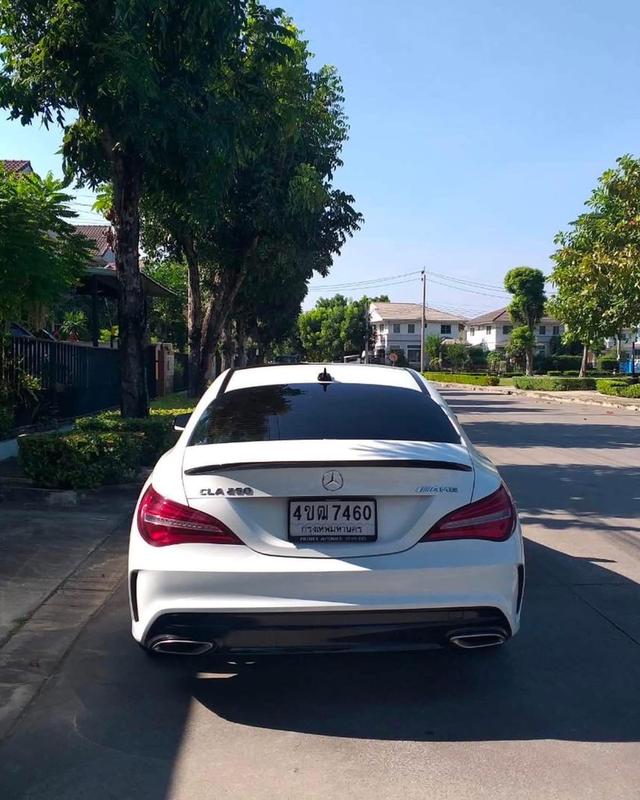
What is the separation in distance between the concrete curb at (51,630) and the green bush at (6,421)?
5211 mm

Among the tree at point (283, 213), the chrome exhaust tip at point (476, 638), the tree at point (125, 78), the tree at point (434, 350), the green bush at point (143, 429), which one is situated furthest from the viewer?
the tree at point (434, 350)

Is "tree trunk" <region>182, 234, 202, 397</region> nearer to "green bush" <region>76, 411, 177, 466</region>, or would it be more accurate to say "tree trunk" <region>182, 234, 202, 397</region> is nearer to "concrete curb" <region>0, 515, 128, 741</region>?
"green bush" <region>76, 411, 177, 466</region>

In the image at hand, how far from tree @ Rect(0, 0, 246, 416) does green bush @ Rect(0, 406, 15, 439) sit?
1.79 m

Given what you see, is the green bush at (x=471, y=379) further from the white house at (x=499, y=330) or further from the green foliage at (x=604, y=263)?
the green foliage at (x=604, y=263)

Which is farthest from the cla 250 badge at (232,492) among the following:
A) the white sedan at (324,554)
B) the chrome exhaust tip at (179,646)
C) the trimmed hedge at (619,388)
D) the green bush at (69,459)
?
the trimmed hedge at (619,388)

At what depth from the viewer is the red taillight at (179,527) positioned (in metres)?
3.88

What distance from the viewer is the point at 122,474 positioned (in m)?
9.59

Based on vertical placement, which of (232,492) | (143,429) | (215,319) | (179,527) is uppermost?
(215,319)

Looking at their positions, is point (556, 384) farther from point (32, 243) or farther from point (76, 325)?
point (32, 243)

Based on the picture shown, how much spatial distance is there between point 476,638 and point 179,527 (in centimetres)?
148

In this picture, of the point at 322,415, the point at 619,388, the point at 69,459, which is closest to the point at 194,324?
the point at 69,459

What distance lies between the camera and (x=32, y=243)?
10.7 metres

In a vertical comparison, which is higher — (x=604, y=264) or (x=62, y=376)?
(x=604, y=264)

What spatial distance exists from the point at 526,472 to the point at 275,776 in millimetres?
9940
